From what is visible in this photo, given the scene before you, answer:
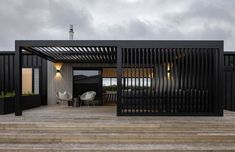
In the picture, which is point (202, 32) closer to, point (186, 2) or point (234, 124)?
point (186, 2)

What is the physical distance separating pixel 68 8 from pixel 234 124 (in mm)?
10277

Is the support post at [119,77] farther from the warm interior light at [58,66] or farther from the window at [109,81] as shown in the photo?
the window at [109,81]

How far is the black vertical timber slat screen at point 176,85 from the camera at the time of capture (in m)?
8.14

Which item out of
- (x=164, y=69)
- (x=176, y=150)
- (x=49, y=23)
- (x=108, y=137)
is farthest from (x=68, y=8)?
(x=176, y=150)

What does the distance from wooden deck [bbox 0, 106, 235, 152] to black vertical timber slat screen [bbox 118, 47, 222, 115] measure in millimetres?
1315

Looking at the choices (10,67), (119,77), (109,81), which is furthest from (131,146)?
(109,81)

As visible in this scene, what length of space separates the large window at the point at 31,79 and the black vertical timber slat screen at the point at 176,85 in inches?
225

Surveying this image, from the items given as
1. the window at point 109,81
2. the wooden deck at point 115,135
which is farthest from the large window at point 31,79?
the wooden deck at point 115,135

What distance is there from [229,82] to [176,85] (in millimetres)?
5252

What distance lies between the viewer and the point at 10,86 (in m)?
12.1

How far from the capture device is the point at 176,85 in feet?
27.1

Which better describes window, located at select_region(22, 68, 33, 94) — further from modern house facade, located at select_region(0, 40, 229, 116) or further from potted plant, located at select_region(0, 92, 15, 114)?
modern house facade, located at select_region(0, 40, 229, 116)

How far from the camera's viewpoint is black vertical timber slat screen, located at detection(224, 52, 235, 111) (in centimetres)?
1205

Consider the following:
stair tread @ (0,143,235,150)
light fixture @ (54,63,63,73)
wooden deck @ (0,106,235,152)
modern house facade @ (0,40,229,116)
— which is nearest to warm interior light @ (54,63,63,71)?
light fixture @ (54,63,63,73)
